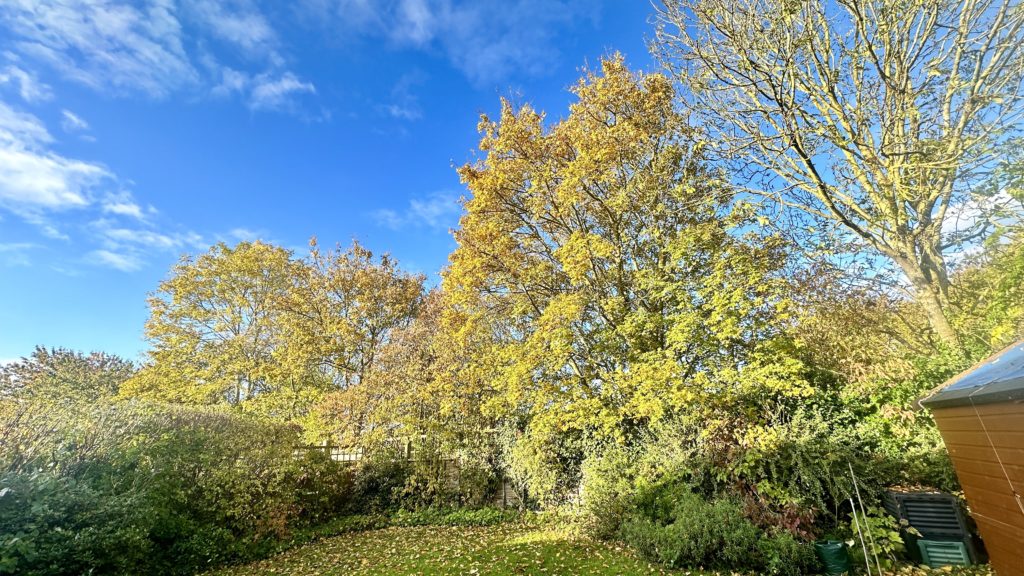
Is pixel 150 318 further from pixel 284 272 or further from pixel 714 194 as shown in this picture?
pixel 714 194

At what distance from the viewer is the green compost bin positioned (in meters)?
4.86

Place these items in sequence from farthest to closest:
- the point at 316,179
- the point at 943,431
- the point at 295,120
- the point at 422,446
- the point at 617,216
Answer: the point at 316,179 → the point at 422,446 → the point at 295,120 → the point at 617,216 → the point at 943,431

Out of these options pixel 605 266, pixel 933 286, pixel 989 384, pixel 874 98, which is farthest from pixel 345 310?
pixel 989 384

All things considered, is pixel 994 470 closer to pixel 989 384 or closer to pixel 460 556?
pixel 989 384

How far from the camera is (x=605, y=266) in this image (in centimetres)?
965

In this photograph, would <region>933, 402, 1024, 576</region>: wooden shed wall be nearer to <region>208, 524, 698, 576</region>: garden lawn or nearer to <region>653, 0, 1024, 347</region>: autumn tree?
<region>653, 0, 1024, 347</region>: autumn tree

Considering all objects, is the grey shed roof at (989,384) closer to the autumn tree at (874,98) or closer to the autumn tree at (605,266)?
the autumn tree at (874,98)

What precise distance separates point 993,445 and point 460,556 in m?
6.75

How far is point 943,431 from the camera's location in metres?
4.62

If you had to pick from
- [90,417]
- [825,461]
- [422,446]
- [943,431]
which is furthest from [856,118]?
[90,417]

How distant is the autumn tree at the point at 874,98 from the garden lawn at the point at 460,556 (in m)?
5.77

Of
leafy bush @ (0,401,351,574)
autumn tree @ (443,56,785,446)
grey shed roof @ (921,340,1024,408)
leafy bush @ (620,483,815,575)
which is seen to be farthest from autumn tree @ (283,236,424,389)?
grey shed roof @ (921,340,1024,408)

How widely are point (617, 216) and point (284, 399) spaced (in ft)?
43.0

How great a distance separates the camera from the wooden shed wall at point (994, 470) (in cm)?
341
